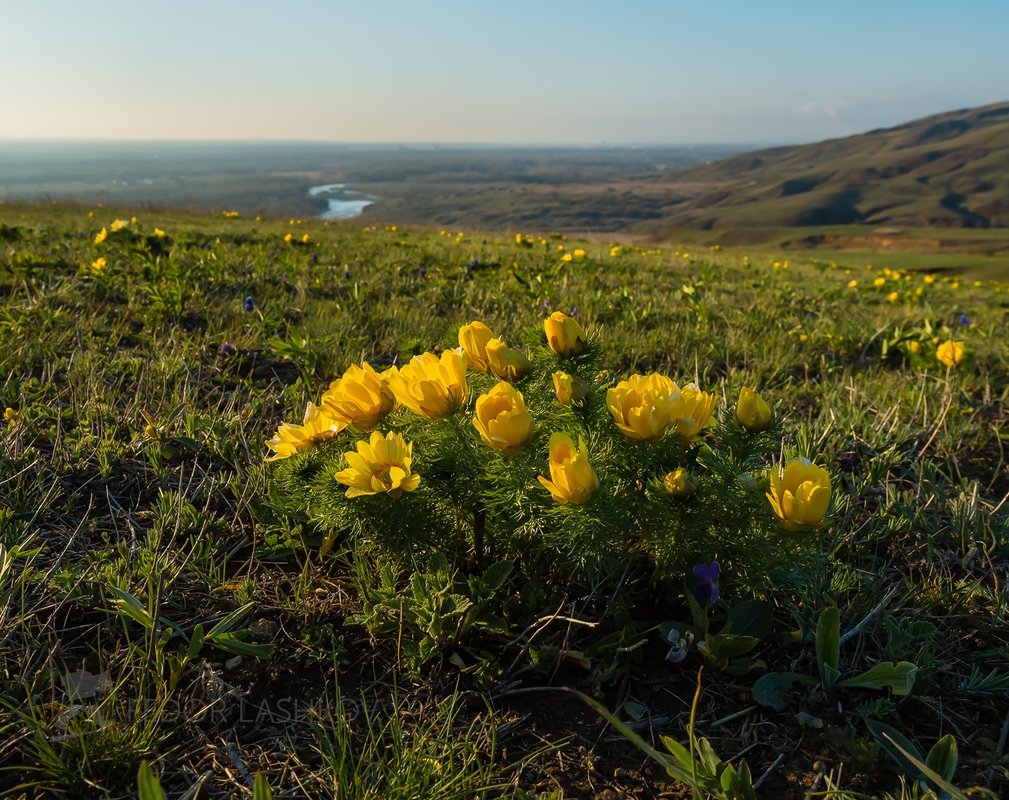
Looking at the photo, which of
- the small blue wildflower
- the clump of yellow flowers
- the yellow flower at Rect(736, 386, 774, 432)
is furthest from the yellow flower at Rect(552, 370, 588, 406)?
the small blue wildflower

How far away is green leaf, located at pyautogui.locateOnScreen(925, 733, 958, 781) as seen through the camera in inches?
48.8

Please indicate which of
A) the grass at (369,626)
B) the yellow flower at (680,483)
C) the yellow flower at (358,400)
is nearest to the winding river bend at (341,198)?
the grass at (369,626)

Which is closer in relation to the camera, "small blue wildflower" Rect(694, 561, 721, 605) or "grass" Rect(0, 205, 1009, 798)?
"grass" Rect(0, 205, 1009, 798)

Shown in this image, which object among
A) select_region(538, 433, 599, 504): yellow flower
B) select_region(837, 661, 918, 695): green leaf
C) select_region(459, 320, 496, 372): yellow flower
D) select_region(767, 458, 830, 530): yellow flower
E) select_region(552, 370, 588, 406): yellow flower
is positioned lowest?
select_region(837, 661, 918, 695): green leaf

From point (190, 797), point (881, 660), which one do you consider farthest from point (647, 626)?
point (190, 797)

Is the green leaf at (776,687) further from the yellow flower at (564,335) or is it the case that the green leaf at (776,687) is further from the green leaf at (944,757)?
the yellow flower at (564,335)

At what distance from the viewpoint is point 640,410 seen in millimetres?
1325

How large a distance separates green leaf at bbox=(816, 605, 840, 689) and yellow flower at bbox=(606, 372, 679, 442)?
1.98ft

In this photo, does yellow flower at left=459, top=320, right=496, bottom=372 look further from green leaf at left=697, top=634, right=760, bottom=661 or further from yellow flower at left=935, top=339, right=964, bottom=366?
yellow flower at left=935, top=339, right=964, bottom=366

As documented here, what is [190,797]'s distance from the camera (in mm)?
1209

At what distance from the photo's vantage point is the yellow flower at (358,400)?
1.48m

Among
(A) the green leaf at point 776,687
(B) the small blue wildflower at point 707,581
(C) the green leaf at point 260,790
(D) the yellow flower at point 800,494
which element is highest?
(D) the yellow flower at point 800,494

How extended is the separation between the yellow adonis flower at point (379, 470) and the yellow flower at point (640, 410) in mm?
466

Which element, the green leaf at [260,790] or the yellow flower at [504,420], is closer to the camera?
the green leaf at [260,790]
